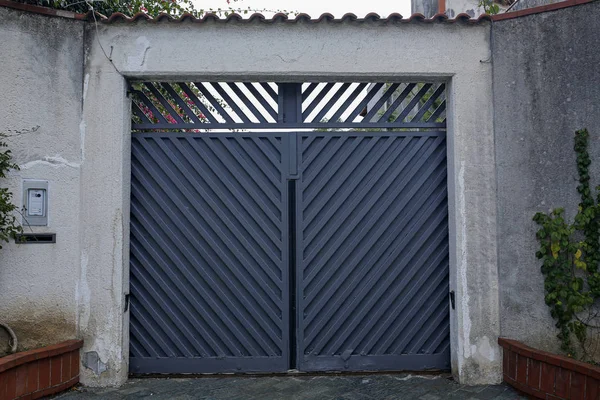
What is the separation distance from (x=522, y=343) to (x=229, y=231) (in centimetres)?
288

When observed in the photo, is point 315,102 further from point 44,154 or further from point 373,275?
point 44,154

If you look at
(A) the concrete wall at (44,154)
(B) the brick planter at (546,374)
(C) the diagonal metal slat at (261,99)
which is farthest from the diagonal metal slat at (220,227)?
(B) the brick planter at (546,374)

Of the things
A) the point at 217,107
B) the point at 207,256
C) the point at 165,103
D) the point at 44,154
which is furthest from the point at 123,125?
the point at 207,256

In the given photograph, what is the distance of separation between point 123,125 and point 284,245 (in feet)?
6.15

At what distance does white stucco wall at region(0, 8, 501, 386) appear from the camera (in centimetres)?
459

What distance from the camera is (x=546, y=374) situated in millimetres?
4250

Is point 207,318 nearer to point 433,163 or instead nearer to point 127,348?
point 127,348

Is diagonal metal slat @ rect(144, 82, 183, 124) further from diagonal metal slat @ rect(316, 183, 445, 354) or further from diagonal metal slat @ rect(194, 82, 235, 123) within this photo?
diagonal metal slat @ rect(316, 183, 445, 354)

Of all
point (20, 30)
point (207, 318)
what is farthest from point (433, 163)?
point (20, 30)

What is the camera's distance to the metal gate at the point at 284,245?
495 centimetres

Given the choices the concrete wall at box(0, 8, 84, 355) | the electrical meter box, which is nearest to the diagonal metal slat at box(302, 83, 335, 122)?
the concrete wall at box(0, 8, 84, 355)

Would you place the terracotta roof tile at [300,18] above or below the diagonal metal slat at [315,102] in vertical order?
above

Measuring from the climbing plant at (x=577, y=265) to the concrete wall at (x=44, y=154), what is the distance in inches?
166

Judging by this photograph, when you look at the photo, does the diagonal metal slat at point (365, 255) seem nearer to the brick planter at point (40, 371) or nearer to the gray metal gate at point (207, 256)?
the gray metal gate at point (207, 256)
